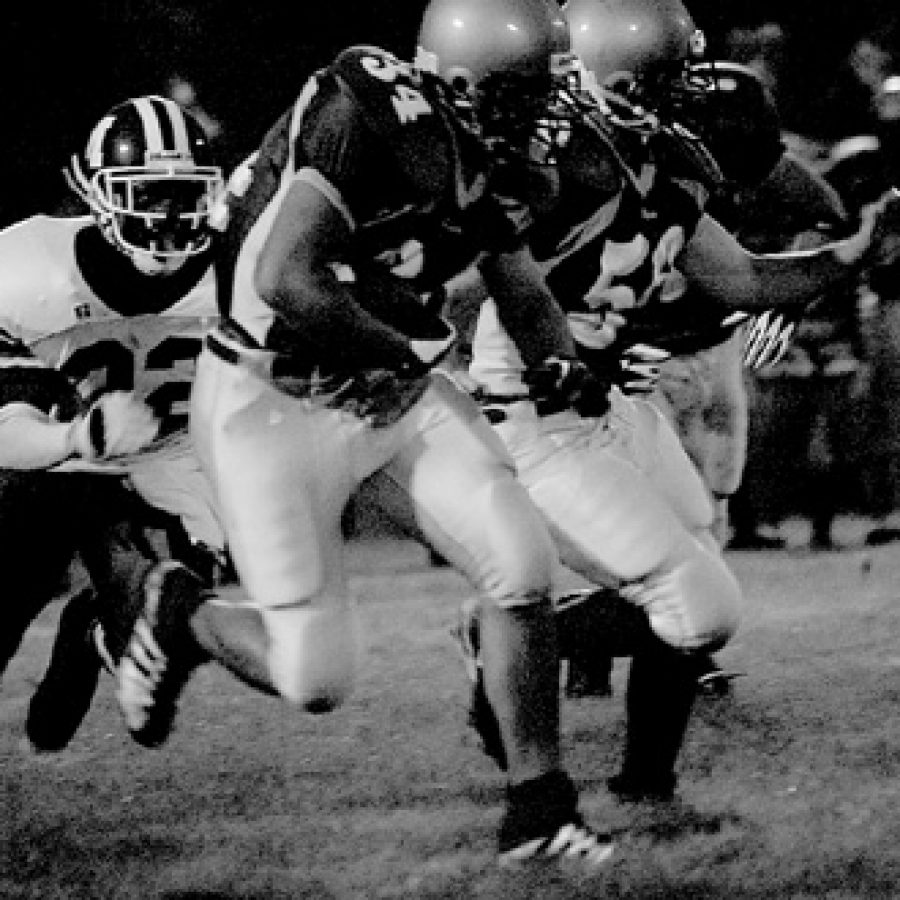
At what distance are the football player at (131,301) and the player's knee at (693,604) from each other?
34.5 inches

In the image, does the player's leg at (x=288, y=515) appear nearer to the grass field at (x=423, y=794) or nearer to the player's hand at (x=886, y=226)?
the grass field at (x=423, y=794)

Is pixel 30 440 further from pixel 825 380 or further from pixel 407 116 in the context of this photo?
pixel 825 380

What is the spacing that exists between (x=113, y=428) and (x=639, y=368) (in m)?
1.10

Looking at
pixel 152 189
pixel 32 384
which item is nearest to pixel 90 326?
pixel 32 384

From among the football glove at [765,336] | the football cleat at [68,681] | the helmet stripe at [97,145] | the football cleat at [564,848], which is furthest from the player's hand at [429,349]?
the football glove at [765,336]

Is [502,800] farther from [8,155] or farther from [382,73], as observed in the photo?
[8,155]

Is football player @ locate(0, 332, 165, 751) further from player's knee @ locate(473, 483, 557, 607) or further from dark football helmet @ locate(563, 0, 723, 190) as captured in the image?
dark football helmet @ locate(563, 0, 723, 190)

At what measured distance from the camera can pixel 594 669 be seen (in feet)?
16.2

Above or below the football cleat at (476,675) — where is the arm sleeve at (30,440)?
above

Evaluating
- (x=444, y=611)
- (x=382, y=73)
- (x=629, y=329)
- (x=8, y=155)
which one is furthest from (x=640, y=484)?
(x=8, y=155)

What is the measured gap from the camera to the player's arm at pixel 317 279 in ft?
10.9

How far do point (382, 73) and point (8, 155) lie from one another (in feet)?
16.6

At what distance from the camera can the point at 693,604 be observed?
12.0 ft

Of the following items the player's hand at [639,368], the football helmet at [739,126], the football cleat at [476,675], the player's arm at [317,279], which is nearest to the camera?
the player's arm at [317,279]
